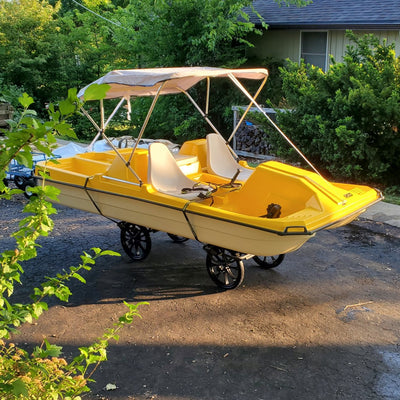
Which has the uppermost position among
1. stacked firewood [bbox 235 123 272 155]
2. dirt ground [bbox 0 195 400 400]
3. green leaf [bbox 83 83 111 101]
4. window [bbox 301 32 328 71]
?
window [bbox 301 32 328 71]

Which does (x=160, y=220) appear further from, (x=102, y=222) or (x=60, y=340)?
(x=102, y=222)

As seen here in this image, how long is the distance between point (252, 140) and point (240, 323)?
29.2 ft

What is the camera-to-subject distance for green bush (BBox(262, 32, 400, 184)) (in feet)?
32.0

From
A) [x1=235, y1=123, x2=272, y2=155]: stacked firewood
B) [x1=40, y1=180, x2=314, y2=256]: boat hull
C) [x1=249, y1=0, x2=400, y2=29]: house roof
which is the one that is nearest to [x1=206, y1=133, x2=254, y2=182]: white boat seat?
[x1=40, y1=180, x2=314, y2=256]: boat hull

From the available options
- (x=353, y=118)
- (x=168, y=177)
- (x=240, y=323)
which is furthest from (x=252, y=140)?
(x=240, y=323)

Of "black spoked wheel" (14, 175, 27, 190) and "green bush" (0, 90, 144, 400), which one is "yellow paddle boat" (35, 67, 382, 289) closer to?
"green bush" (0, 90, 144, 400)

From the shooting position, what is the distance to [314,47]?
52.7 feet

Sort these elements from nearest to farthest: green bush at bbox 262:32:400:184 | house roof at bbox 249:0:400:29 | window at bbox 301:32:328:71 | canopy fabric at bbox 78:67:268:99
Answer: canopy fabric at bbox 78:67:268:99
green bush at bbox 262:32:400:184
house roof at bbox 249:0:400:29
window at bbox 301:32:328:71

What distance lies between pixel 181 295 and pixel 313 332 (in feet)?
5.22

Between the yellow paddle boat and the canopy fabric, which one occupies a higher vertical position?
the canopy fabric

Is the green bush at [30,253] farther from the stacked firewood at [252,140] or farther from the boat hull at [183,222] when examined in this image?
the stacked firewood at [252,140]

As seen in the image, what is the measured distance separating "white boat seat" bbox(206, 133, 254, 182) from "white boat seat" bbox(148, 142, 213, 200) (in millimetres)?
827

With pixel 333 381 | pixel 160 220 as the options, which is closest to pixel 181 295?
pixel 160 220

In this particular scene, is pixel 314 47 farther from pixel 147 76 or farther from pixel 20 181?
pixel 147 76
